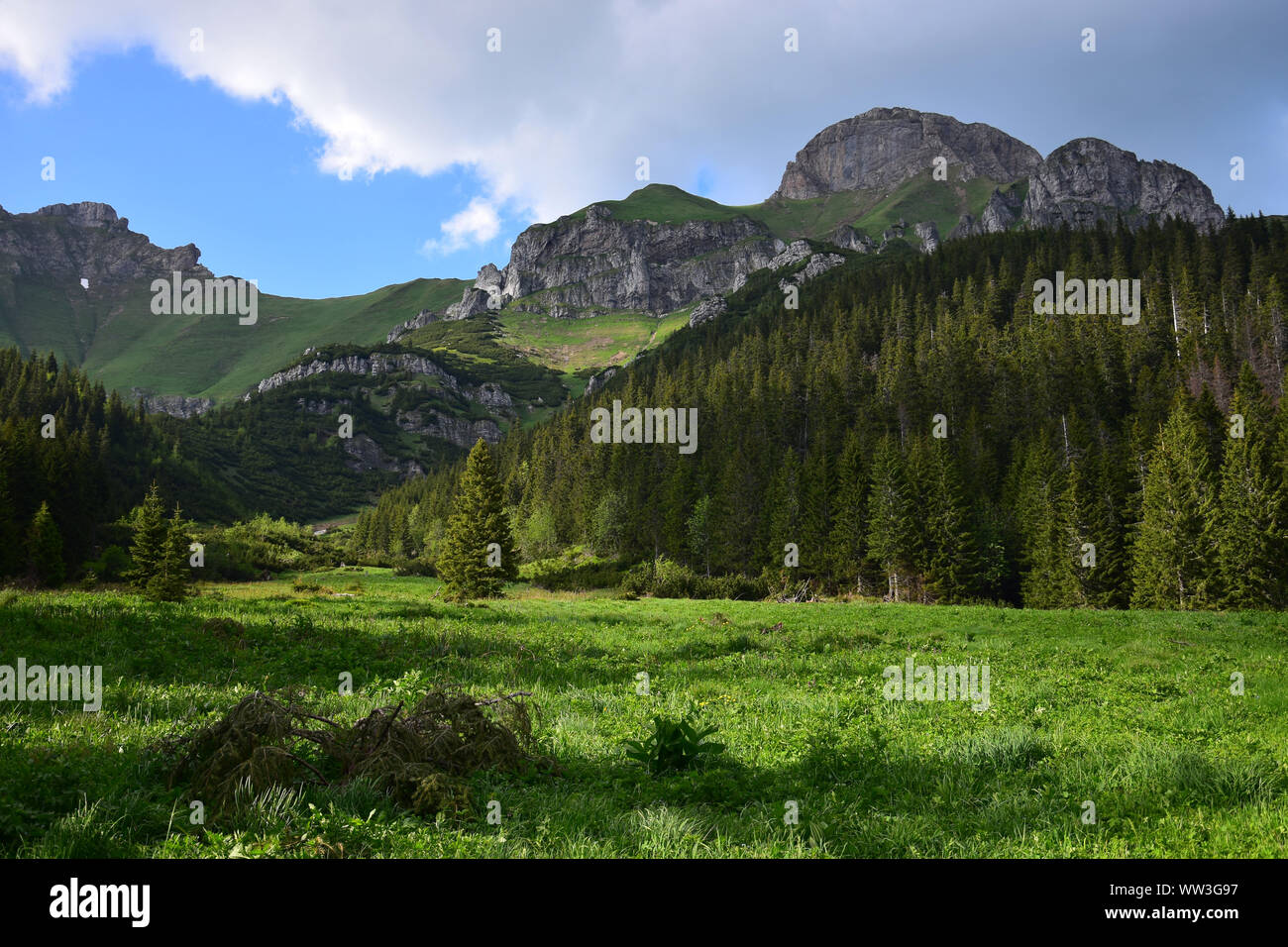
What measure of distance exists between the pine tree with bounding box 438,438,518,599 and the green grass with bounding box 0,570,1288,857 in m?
29.4

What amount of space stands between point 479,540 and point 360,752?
47586 millimetres

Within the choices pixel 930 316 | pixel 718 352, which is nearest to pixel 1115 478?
pixel 930 316

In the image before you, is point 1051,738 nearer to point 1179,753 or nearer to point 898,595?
point 1179,753

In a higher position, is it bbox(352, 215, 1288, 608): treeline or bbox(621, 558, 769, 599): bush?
bbox(352, 215, 1288, 608): treeline

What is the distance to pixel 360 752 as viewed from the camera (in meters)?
7.13

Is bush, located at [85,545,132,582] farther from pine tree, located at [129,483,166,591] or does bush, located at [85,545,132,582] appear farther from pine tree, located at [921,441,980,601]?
pine tree, located at [921,441,980,601]

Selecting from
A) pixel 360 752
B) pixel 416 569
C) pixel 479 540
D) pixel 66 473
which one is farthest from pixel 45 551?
pixel 360 752

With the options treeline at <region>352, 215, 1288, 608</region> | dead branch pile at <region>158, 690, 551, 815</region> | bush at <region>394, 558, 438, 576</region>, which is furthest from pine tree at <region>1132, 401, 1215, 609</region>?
bush at <region>394, 558, 438, 576</region>

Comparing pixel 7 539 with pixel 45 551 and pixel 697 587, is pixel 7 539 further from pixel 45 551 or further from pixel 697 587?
pixel 697 587

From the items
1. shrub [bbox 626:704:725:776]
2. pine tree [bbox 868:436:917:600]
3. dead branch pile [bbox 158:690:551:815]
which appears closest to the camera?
dead branch pile [bbox 158:690:551:815]

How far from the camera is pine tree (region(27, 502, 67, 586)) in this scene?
5228 centimetres

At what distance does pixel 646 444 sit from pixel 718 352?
76.7 metres

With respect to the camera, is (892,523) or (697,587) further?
(892,523)

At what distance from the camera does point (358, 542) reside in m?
146
